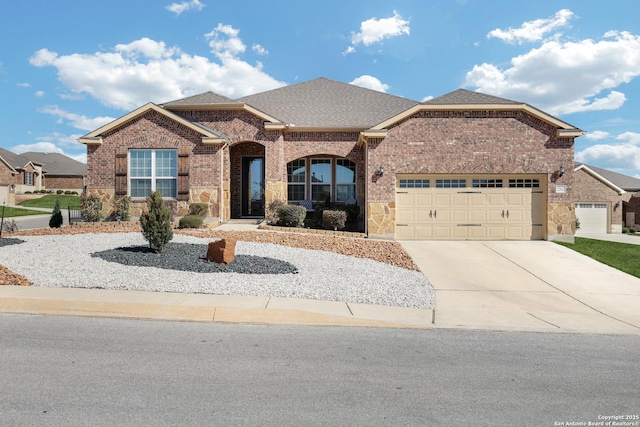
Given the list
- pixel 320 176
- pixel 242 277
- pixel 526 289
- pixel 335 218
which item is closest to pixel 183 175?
pixel 320 176

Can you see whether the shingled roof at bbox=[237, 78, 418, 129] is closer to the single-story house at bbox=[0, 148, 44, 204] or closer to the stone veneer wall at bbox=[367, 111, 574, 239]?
the stone veneer wall at bbox=[367, 111, 574, 239]

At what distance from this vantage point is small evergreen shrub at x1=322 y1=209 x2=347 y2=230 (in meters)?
A: 16.4

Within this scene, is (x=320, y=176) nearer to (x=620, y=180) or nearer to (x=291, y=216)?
(x=291, y=216)

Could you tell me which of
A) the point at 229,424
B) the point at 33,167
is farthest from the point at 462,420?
the point at 33,167

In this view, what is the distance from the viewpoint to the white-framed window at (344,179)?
1930cm

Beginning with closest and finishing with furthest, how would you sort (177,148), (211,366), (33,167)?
1. (211,366)
2. (177,148)
3. (33,167)

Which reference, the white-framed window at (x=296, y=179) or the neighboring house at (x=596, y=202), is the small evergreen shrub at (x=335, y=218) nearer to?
the white-framed window at (x=296, y=179)

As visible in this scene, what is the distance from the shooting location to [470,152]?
16.0 metres

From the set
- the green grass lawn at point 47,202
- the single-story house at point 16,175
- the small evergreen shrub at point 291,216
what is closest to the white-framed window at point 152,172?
the small evergreen shrub at point 291,216

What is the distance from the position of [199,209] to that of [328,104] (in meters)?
9.00

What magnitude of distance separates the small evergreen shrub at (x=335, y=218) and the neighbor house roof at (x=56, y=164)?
166ft

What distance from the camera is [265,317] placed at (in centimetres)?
638

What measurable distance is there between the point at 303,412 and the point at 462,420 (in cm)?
137

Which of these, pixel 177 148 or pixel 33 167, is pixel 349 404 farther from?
pixel 33 167
